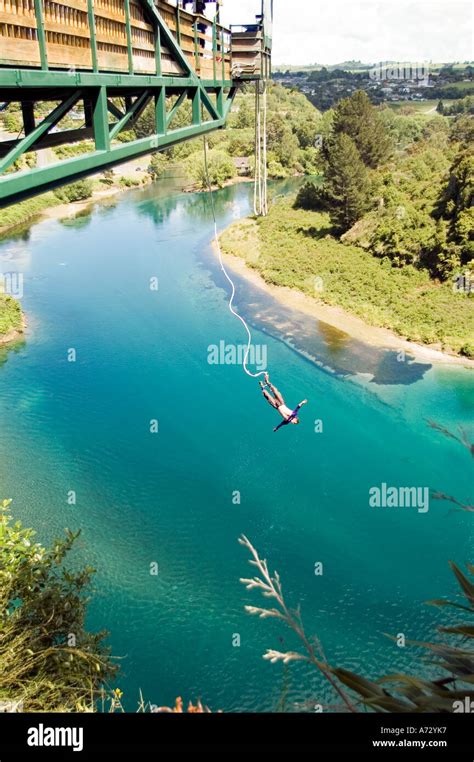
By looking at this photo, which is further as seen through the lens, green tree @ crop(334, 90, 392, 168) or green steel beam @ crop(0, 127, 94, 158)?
green tree @ crop(334, 90, 392, 168)

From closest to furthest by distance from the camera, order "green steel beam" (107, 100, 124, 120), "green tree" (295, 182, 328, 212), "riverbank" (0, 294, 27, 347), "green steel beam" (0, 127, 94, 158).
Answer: "green steel beam" (0, 127, 94, 158) → "green steel beam" (107, 100, 124, 120) → "riverbank" (0, 294, 27, 347) → "green tree" (295, 182, 328, 212)

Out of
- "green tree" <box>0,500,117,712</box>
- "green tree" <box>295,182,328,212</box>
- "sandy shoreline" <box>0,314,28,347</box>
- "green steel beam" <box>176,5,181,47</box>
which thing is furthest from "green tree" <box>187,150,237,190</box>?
"green tree" <box>0,500,117,712</box>

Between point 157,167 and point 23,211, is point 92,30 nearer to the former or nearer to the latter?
point 23,211

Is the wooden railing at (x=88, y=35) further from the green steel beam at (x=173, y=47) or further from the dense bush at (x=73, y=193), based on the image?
the dense bush at (x=73, y=193)

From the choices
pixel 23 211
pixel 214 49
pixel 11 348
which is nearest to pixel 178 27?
pixel 214 49

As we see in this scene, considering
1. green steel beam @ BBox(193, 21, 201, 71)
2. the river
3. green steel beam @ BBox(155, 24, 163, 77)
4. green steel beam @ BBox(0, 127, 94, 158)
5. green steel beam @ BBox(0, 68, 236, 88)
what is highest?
green steel beam @ BBox(193, 21, 201, 71)

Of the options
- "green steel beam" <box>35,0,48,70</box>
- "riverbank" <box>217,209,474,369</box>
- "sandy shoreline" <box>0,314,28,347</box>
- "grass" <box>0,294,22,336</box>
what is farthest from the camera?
"grass" <box>0,294,22,336</box>

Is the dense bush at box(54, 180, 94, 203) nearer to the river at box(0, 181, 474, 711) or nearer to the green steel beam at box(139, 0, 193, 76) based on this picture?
the river at box(0, 181, 474, 711)
